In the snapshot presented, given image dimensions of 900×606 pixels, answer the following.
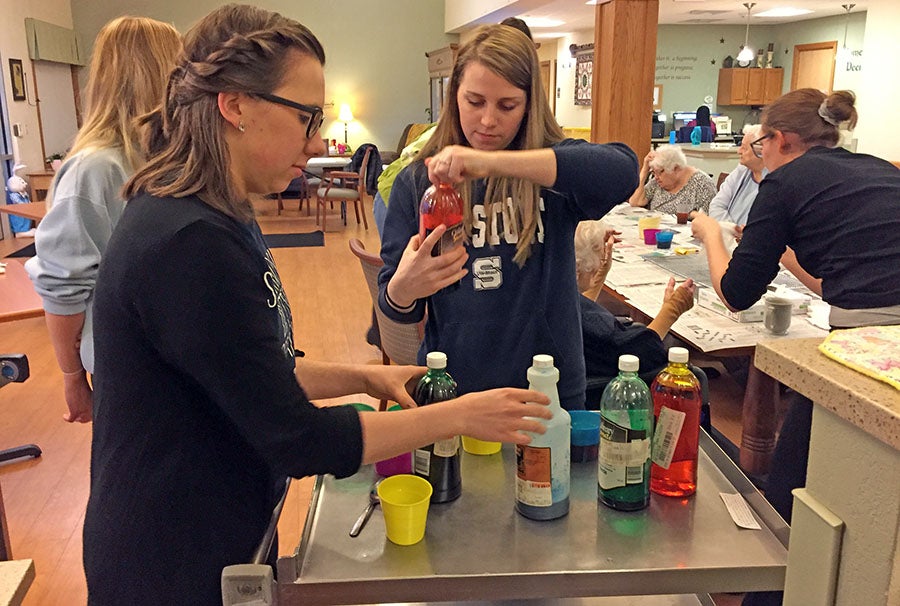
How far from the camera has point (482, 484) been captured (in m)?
1.27

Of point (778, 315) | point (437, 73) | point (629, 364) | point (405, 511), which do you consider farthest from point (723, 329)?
point (437, 73)

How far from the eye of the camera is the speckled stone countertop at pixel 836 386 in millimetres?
755

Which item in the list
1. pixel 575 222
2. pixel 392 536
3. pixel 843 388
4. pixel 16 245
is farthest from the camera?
pixel 16 245

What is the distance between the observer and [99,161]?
1.87m

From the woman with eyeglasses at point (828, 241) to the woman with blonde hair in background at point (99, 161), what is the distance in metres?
1.57

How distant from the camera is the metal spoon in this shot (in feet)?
3.71

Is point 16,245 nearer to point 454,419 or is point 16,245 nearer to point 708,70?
point 454,419

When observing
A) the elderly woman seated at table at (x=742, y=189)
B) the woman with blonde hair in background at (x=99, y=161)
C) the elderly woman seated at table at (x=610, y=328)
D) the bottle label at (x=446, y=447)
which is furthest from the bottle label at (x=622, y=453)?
the elderly woman seated at table at (x=742, y=189)

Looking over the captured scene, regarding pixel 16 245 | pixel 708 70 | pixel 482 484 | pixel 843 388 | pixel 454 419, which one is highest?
pixel 708 70

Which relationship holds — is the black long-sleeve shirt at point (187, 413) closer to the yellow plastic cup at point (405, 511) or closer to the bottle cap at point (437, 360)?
the yellow plastic cup at point (405, 511)

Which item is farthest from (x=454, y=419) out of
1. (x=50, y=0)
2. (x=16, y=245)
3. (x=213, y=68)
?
(x=50, y=0)

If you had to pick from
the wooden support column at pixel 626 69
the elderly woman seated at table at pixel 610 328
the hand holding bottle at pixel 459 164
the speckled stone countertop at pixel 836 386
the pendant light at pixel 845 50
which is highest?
the pendant light at pixel 845 50

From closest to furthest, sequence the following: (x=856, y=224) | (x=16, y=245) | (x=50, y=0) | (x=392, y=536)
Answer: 1. (x=392, y=536)
2. (x=856, y=224)
3. (x=16, y=245)
4. (x=50, y=0)

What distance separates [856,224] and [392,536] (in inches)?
55.1
